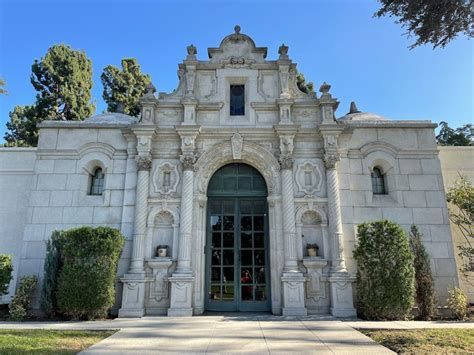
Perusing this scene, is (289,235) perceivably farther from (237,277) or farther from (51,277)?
(51,277)

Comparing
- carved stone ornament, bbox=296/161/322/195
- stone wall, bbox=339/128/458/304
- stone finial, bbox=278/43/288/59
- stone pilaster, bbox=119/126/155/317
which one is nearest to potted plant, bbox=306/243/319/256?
stone wall, bbox=339/128/458/304

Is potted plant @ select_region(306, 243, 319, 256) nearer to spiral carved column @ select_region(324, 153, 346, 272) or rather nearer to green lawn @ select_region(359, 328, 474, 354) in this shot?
spiral carved column @ select_region(324, 153, 346, 272)

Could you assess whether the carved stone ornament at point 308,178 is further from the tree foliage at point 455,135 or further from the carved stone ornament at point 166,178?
the tree foliage at point 455,135

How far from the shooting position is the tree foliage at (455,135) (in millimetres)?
22778

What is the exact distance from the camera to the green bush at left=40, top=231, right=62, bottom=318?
855cm

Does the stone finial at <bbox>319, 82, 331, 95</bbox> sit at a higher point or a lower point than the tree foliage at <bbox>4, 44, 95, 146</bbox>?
lower

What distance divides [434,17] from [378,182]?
524 cm

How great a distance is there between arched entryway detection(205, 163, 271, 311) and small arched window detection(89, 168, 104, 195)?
3.57 metres

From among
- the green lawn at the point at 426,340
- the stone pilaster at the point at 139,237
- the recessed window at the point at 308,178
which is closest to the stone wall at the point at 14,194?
the stone pilaster at the point at 139,237

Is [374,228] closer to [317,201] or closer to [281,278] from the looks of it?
[317,201]

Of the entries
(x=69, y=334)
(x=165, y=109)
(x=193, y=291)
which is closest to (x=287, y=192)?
(x=193, y=291)

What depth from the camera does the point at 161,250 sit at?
9.36m

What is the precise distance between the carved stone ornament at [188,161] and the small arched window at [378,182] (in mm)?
5876

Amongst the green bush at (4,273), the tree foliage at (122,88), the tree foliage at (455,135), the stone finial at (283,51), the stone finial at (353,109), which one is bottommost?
the green bush at (4,273)
